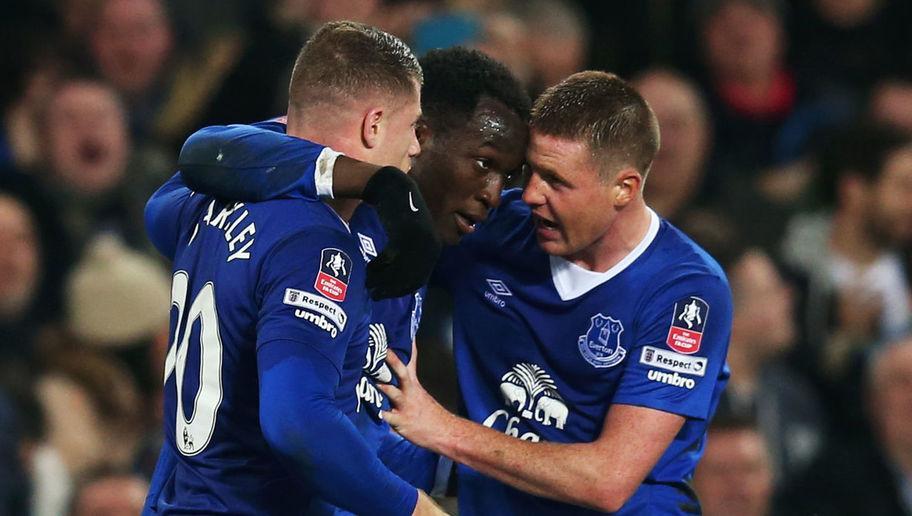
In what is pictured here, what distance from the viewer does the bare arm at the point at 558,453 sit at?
3760mm

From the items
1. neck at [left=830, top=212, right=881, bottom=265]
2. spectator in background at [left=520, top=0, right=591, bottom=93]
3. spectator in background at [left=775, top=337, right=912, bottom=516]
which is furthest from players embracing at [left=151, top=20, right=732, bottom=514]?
spectator in background at [left=520, top=0, right=591, bottom=93]

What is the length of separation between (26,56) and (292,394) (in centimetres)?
479

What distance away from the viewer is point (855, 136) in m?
7.29

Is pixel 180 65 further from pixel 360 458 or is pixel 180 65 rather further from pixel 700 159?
pixel 360 458

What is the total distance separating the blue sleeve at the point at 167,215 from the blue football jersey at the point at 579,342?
2.53 ft

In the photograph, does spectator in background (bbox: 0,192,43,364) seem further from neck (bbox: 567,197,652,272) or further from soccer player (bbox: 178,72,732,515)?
neck (bbox: 567,197,652,272)

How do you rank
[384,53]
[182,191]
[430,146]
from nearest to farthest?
[384,53], [182,191], [430,146]

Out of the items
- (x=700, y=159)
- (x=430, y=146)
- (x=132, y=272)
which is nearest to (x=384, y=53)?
(x=430, y=146)

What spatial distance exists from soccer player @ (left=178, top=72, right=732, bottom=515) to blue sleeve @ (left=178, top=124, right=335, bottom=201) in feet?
1.98

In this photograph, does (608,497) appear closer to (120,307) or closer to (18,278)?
(120,307)

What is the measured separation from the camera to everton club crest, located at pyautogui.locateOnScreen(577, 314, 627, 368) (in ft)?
13.0

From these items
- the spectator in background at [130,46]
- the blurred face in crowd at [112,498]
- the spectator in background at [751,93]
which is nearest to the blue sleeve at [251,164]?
the blurred face in crowd at [112,498]

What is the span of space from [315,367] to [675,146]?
14.1 feet

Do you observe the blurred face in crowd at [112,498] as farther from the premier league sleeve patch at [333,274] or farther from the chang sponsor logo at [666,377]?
the premier league sleeve patch at [333,274]
